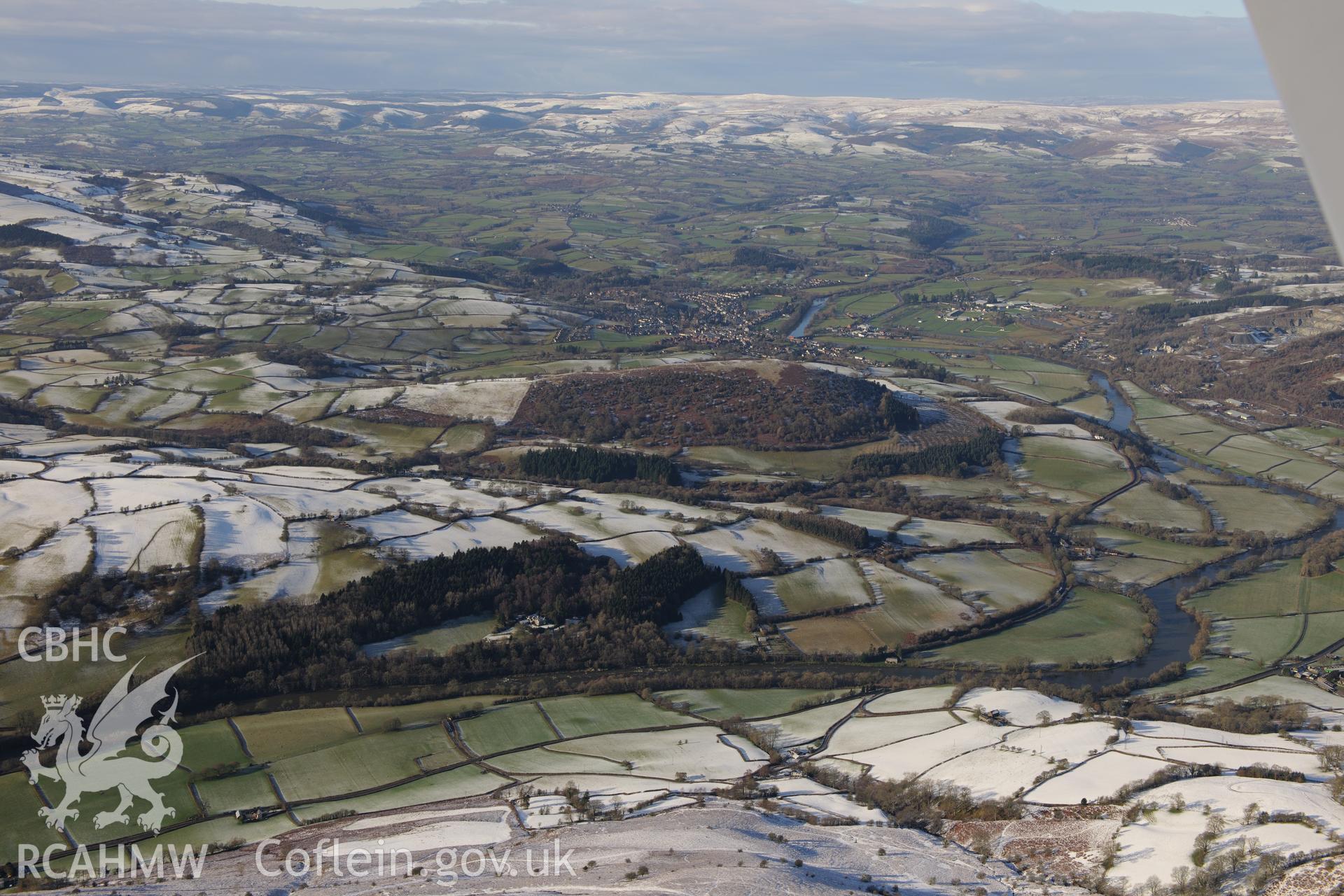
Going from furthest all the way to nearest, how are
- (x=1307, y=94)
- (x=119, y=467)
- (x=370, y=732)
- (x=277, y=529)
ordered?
(x=119, y=467) < (x=277, y=529) < (x=370, y=732) < (x=1307, y=94)

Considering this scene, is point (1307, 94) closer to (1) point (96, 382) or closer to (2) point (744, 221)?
(1) point (96, 382)

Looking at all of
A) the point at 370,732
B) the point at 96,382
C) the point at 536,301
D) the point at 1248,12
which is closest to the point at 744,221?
the point at 536,301

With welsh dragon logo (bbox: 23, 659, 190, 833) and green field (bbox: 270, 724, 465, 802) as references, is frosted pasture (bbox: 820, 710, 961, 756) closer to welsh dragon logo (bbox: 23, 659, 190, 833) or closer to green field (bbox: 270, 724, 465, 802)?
green field (bbox: 270, 724, 465, 802)

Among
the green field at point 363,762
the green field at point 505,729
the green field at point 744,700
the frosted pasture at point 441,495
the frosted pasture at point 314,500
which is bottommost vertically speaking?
the green field at point 744,700

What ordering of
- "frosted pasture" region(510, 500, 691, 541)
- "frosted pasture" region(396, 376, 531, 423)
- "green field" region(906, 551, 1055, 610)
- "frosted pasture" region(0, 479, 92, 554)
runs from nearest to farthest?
"frosted pasture" region(0, 479, 92, 554)
"green field" region(906, 551, 1055, 610)
"frosted pasture" region(510, 500, 691, 541)
"frosted pasture" region(396, 376, 531, 423)

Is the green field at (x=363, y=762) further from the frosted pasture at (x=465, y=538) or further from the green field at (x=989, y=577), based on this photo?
the green field at (x=989, y=577)

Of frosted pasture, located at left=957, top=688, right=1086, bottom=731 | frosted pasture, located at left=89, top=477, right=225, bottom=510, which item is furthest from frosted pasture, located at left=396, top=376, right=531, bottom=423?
frosted pasture, located at left=957, top=688, right=1086, bottom=731

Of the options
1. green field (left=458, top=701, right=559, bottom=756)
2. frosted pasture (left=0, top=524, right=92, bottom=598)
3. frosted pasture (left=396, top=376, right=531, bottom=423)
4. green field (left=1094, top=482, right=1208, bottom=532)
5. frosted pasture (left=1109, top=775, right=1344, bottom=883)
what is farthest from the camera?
frosted pasture (left=396, top=376, right=531, bottom=423)

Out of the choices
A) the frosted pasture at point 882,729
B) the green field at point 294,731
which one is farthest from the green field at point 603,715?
the green field at point 294,731
